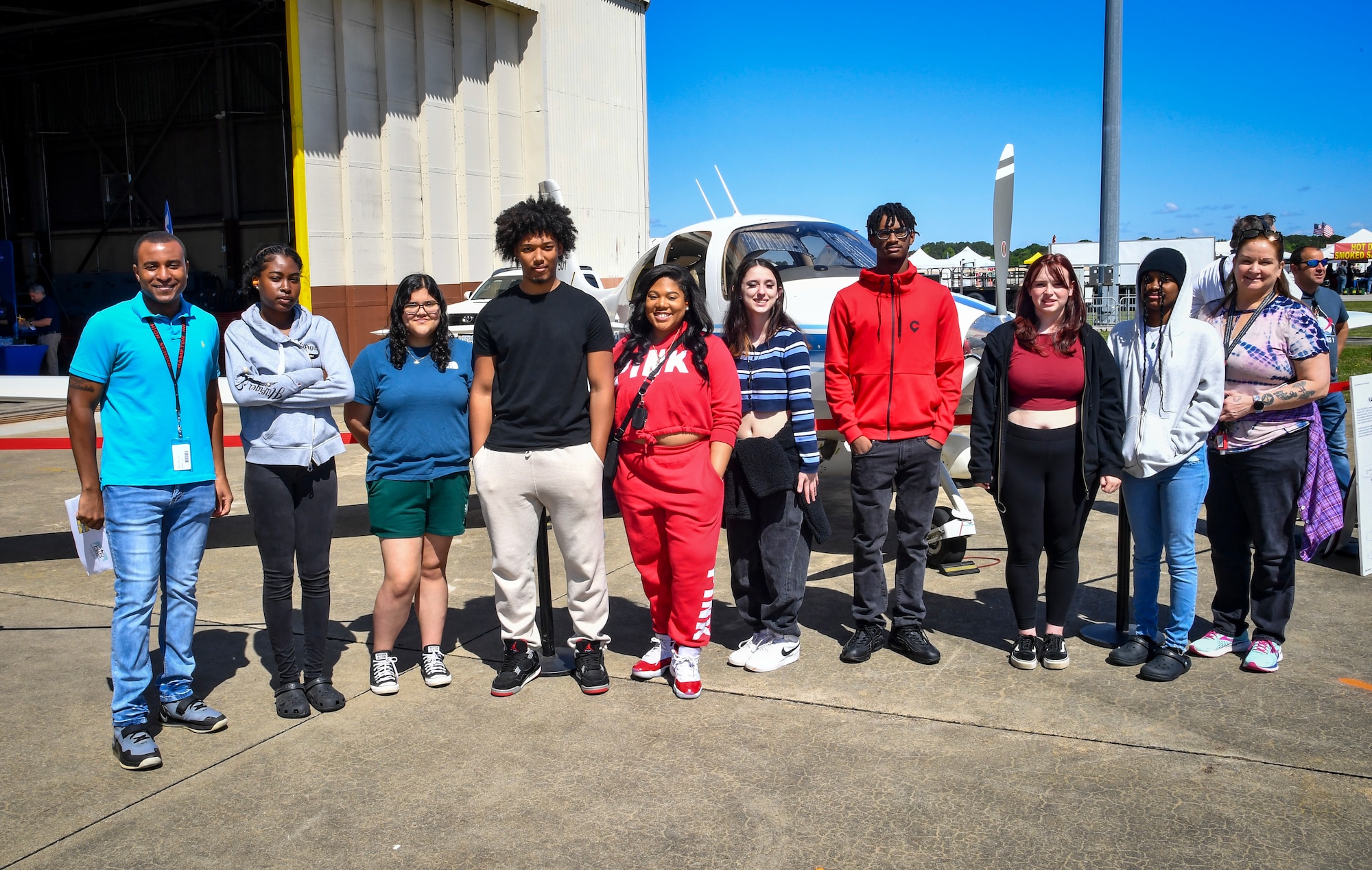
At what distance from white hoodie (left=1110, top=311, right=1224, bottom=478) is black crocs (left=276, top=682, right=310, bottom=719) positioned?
3.48m

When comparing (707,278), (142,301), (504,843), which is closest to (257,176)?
(707,278)

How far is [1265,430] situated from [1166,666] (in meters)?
1.07

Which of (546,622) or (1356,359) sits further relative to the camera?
(1356,359)

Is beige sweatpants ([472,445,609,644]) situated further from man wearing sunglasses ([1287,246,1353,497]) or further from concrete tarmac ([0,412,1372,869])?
man wearing sunglasses ([1287,246,1353,497])

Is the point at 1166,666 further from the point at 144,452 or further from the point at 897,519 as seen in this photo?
the point at 144,452

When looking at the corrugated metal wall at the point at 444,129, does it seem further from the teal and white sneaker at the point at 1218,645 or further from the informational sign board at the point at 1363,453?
the teal and white sneaker at the point at 1218,645

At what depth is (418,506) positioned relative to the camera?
163 inches

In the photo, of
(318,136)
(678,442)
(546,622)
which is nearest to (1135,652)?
(678,442)

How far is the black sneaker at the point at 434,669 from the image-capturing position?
434 centimetres

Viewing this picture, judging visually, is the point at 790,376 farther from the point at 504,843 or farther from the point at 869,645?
the point at 504,843

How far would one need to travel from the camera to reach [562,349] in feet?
13.1

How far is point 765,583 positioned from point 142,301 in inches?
107

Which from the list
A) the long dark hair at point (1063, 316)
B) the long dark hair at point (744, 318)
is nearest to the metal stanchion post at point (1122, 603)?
the long dark hair at point (1063, 316)

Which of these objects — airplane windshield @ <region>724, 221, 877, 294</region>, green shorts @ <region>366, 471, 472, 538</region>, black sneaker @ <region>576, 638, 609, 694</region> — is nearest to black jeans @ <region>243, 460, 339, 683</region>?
green shorts @ <region>366, 471, 472, 538</region>
